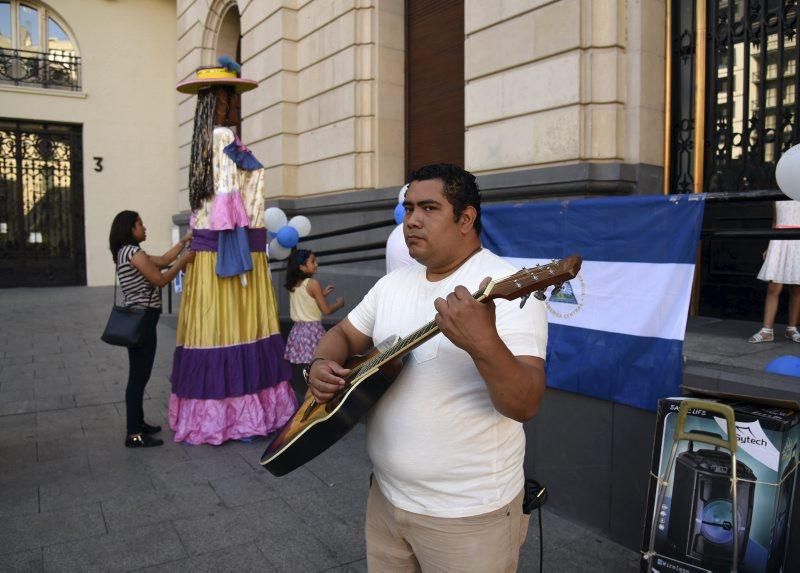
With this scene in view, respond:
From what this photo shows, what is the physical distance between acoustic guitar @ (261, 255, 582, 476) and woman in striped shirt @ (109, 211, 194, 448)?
3399 millimetres

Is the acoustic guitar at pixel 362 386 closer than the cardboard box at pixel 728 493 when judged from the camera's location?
Yes

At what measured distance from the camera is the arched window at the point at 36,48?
17.1 meters

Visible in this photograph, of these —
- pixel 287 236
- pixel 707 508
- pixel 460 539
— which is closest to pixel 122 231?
pixel 287 236

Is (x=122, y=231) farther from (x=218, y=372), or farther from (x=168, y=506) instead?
(x=168, y=506)

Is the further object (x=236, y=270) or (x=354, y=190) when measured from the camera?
(x=354, y=190)

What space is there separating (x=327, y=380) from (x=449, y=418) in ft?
1.33

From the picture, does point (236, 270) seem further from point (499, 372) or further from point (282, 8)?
point (282, 8)

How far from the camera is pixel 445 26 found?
8.48 metres

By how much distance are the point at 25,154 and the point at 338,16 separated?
11937 mm

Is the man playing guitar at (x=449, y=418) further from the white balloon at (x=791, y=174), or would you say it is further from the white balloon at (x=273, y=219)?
the white balloon at (x=273, y=219)

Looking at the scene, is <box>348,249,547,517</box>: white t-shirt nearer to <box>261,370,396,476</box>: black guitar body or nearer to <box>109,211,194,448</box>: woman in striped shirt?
<box>261,370,396,476</box>: black guitar body

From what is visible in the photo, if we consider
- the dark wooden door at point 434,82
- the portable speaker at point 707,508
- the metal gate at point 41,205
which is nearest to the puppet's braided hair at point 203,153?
the dark wooden door at point 434,82

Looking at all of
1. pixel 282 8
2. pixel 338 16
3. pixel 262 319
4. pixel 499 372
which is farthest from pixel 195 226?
pixel 282 8

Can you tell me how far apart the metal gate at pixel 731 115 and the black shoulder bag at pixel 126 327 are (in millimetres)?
4810
